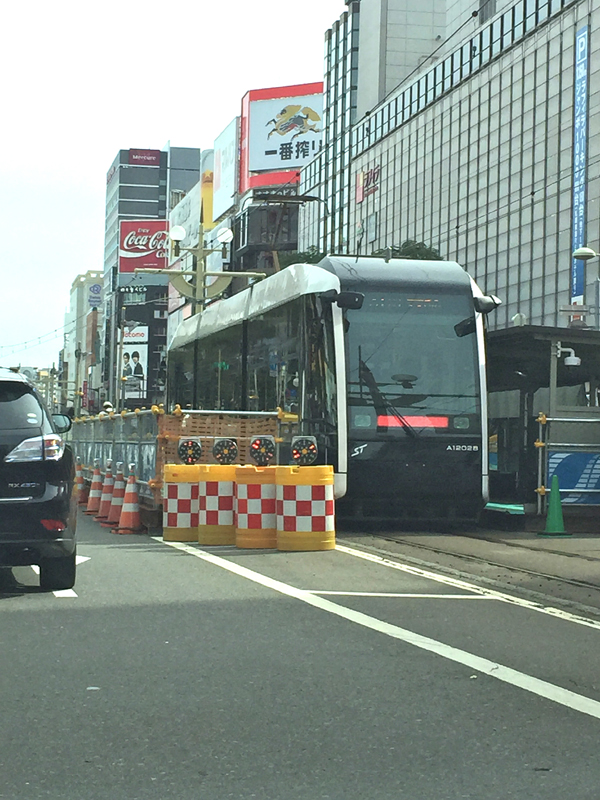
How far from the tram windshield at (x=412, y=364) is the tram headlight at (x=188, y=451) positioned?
2.02 meters

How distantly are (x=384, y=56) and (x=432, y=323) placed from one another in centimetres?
9316

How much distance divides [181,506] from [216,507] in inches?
29.2

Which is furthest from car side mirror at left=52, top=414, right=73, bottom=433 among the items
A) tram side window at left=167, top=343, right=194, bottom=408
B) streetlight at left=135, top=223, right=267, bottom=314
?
streetlight at left=135, top=223, right=267, bottom=314

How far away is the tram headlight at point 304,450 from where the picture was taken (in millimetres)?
16688

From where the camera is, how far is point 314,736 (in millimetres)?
5250

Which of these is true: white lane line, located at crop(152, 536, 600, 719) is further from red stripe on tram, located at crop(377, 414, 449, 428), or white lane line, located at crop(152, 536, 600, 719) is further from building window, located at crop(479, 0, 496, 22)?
building window, located at crop(479, 0, 496, 22)

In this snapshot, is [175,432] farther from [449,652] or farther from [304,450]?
[449,652]

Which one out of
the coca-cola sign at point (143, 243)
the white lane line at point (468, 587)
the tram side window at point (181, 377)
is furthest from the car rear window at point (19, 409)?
the coca-cola sign at point (143, 243)

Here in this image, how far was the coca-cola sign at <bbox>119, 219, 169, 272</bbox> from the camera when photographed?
15225cm

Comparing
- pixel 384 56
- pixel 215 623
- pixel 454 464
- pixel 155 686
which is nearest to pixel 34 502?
pixel 215 623

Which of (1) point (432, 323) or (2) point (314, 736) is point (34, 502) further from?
(1) point (432, 323)

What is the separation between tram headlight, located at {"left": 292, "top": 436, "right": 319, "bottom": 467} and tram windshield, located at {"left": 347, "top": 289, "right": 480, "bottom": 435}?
0.60m

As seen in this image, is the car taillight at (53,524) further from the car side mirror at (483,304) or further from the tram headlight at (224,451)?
the car side mirror at (483,304)

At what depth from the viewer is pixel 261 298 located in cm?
2111
